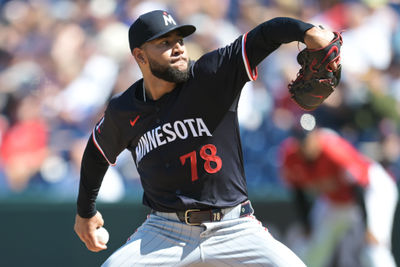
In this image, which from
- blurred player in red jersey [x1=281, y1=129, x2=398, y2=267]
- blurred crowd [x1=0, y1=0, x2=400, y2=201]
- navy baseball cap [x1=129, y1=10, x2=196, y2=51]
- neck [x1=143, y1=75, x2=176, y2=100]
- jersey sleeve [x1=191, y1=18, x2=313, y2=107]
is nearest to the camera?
jersey sleeve [x1=191, y1=18, x2=313, y2=107]

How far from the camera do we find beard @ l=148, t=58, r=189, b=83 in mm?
3467

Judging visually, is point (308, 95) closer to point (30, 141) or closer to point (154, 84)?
point (154, 84)

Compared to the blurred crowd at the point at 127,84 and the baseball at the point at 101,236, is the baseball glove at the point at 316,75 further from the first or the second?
the blurred crowd at the point at 127,84

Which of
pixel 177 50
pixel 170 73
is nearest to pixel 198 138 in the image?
pixel 170 73

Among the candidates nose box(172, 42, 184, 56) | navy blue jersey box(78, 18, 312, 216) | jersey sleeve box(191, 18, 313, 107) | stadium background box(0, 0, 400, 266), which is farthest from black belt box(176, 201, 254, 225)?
stadium background box(0, 0, 400, 266)

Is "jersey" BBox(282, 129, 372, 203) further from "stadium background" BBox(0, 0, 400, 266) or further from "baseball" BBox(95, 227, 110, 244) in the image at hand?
"baseball" BBox(95, 227, 110, 244)

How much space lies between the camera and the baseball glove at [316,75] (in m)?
2.95

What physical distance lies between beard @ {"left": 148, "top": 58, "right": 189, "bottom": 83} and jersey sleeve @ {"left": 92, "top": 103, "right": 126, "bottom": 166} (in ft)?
1.19

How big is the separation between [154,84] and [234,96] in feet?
1.64

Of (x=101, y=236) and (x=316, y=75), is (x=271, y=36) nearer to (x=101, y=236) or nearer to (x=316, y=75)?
(x=316, y=75)

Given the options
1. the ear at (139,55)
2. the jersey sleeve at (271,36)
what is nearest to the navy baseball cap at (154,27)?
the ear at (139,55)

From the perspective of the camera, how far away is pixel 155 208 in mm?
3547

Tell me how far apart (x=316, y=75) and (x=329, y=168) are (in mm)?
3484

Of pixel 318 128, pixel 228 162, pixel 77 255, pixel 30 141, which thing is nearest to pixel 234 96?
pixel 228 162
